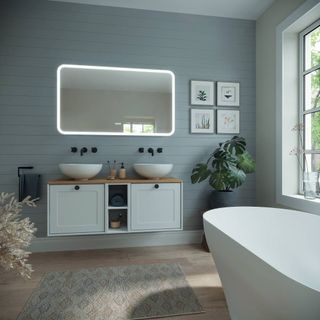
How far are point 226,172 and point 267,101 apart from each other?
1.06m

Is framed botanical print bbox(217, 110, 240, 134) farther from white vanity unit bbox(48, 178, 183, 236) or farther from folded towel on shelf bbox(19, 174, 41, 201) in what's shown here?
folded towel on shelf bbox(19, 174, 41, 201)

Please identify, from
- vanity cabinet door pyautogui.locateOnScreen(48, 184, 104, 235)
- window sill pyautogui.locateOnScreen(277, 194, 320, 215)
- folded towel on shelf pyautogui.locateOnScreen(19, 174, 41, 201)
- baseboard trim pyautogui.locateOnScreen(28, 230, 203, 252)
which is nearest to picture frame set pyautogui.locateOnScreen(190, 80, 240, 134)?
window sill pyautogui.locateOnScreen(277, 194, 320, 215)

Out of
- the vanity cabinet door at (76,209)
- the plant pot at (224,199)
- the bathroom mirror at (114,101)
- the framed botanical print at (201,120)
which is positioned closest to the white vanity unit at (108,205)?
the vanity cabinet door at (76,209)

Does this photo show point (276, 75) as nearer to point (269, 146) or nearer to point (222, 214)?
point (269, 146)

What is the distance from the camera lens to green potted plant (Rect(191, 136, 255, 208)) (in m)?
2.84

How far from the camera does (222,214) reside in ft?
6.67

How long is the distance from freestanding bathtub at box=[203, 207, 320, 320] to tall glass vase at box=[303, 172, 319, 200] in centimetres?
68

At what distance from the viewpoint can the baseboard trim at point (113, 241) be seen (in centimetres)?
296

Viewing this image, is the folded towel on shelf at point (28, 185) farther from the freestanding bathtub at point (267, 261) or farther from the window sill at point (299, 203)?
the window sill at point (299, 203)

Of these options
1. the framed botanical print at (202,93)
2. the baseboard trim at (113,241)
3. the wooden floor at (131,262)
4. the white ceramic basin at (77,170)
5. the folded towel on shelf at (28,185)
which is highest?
the framed botanical print at (202,93)

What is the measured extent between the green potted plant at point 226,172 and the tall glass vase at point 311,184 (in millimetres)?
588

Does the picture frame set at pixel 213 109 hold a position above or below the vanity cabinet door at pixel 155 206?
above

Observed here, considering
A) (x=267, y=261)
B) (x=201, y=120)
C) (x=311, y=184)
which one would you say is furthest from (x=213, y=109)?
(x=267, y=261)

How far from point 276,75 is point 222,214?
1848mm
